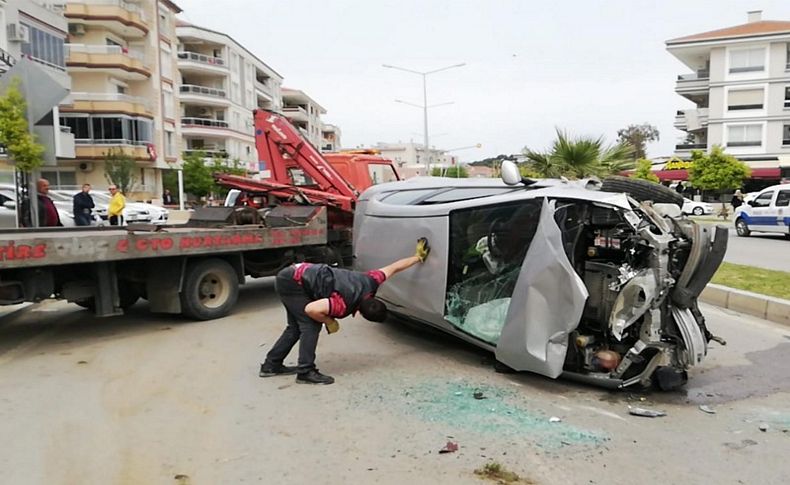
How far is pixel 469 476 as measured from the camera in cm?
366

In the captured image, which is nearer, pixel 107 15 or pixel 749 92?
pixel 107 15

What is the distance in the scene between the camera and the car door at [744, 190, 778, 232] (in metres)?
19.8

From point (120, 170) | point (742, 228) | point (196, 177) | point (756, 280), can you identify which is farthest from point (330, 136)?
point (756, 280)

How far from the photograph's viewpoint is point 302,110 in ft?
279

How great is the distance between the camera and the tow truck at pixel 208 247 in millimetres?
6324

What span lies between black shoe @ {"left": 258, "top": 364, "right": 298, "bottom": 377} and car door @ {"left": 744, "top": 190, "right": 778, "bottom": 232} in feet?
62.0

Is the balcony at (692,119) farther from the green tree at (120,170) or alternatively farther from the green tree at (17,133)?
the green tree at (17,133)

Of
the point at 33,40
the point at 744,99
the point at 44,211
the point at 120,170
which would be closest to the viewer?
the point at 44,211

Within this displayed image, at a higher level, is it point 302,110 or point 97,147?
point 302,110

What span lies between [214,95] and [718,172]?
140 ft

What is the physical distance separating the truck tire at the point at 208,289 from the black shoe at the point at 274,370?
2.30m

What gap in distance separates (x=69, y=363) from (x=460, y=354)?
12.3 feet

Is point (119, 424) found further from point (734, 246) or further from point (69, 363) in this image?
point (734, 246)

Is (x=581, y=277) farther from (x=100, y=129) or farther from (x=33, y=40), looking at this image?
(x=100, y=129)
